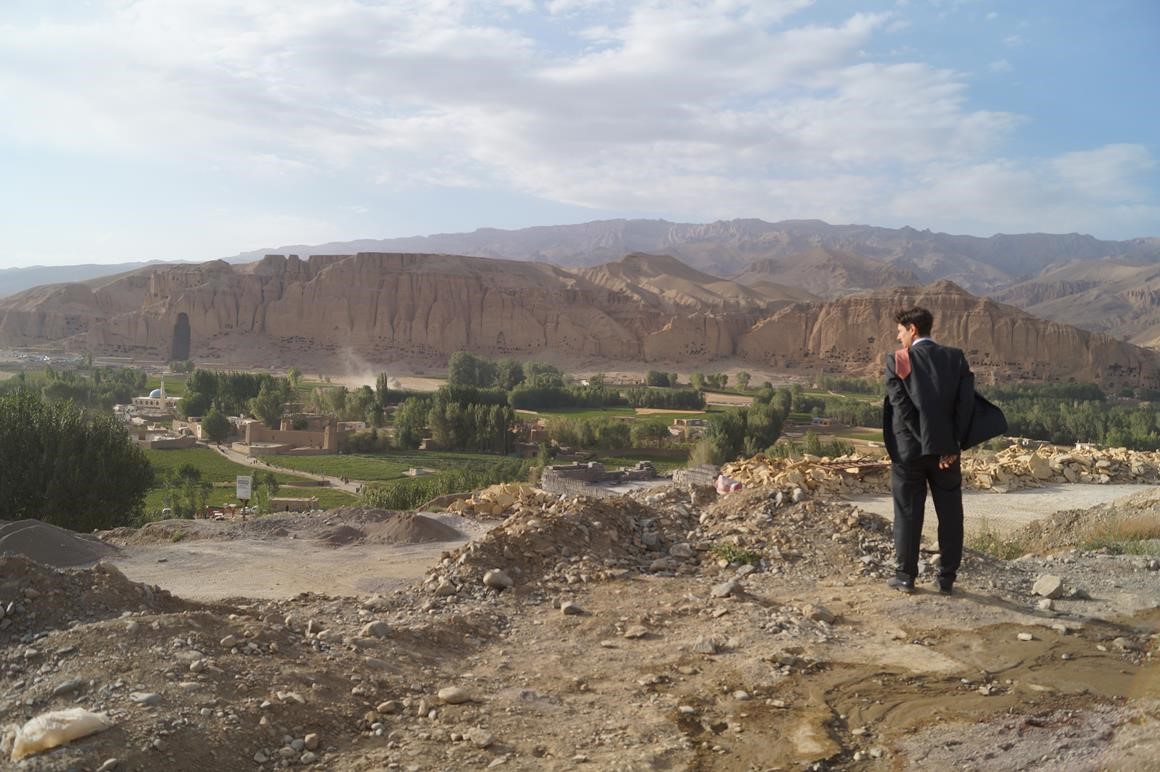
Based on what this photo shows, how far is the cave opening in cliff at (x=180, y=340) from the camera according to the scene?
77.7 m

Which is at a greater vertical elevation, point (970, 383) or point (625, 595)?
point (970, 383)

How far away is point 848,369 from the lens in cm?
7169

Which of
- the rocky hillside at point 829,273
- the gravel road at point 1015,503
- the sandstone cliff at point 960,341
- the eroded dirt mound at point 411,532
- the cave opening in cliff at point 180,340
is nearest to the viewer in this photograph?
the gravel road at point 1015,503

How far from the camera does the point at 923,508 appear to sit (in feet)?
16.5

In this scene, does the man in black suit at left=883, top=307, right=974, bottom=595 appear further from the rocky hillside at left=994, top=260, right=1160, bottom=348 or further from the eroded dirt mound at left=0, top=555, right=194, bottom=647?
the rocky hillside at left=994, top=260, right=1160, bottom=348

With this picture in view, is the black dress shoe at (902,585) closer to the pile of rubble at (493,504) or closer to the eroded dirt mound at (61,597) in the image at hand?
the eroded dirt mound at (61,597)

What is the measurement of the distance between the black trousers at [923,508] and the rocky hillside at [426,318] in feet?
224

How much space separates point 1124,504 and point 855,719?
7428 mm

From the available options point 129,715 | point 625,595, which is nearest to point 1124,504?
point 625,595

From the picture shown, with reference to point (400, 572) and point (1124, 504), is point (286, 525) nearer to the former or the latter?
point (400, 572)

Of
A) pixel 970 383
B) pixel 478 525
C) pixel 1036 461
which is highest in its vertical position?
pixel 970 383

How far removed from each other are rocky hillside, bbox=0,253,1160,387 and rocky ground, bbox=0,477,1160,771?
68544 millimetres

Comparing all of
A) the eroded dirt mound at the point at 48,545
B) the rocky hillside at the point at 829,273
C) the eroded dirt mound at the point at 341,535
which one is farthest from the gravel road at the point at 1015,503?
the rocky hillside at the point at 829,273

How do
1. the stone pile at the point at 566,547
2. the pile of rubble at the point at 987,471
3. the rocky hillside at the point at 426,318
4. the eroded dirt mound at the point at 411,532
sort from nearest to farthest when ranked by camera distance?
the stone pile at the point at 566,547, the pile of rubble at the point at 987,471, the eroded dirt mound at the point at 411,532, the rocky hillside at the point at 426,318
